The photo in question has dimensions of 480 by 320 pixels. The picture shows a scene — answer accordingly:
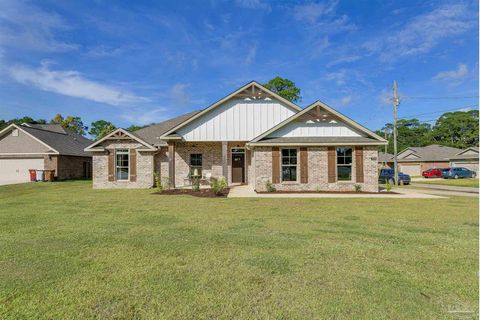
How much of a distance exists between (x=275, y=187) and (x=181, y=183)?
7.09 meters

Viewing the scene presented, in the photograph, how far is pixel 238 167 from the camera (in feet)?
66.7

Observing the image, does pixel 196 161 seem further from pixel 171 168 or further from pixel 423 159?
pixel 423 159

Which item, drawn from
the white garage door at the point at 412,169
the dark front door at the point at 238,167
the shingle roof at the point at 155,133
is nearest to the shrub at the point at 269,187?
the dark front door at the point at 238,167

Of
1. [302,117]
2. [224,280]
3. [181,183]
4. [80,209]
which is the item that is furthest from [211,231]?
[181,183]

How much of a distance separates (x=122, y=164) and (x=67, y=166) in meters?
11.7

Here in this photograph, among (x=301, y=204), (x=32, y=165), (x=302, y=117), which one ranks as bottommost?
(x=301, y=204)

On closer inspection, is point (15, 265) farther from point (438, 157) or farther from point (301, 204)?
point (438, 157)

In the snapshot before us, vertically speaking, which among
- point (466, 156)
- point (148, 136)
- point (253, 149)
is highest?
point (148, 136)

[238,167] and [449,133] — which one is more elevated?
[449,133]

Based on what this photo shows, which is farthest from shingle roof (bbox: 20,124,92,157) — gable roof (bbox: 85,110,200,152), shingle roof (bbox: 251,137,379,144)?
shingle roof (bbox: 251,137,379,144)

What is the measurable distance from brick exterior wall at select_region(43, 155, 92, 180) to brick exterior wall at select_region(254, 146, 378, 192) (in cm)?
1990

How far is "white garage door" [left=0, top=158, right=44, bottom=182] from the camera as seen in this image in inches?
1019

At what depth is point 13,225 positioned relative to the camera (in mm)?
7133

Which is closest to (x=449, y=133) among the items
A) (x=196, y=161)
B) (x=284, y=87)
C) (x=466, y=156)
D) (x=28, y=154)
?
(x=466, y=156)
